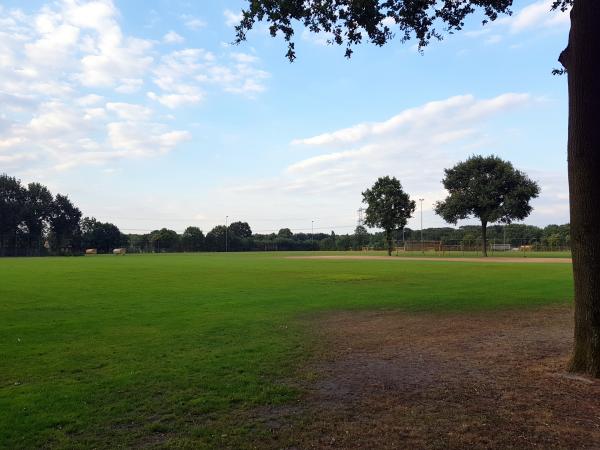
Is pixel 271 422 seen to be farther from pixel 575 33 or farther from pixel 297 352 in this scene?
pixel 575 33

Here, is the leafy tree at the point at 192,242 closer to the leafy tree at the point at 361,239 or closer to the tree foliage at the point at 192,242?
the tree foliage at the point at 192,242

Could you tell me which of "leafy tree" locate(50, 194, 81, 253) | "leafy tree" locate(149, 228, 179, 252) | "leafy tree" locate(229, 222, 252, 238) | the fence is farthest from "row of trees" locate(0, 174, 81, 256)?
the fence

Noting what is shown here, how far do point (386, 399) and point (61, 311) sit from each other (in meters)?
10.5

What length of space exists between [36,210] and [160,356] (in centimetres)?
10191

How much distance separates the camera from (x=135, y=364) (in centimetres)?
734

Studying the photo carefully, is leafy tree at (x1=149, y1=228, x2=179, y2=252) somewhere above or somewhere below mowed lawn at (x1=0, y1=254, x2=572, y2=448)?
above

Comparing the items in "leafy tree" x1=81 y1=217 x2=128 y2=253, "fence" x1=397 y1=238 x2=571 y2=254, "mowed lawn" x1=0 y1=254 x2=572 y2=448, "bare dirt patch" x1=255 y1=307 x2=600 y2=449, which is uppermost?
"leafy tree" x1=81 y1=217 x2=128 y2=253

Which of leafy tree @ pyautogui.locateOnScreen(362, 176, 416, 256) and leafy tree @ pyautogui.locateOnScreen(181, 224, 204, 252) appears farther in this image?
leafy tree @ pyautogui.locateOnScreen(181, 224, 204, 252)

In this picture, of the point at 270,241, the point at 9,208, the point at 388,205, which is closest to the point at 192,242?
the point at 270,241

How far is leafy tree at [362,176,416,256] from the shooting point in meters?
65.4

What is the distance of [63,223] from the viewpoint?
330 ft

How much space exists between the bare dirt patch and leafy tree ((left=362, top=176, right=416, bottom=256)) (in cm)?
5596

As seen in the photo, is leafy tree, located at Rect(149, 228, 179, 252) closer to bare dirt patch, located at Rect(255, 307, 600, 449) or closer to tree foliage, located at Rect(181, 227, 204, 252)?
tree foliage, located at Rect(181, 227, 204, 252)

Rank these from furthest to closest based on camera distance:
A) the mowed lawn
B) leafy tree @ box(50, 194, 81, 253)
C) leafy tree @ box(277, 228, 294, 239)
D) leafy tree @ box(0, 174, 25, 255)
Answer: leafy tree @ box(277, 228, 294, 239), leafy tree @ box(50, 194, 81, 253), leafy tree @ box(0, 174, 25, 255), the mowed lawn
